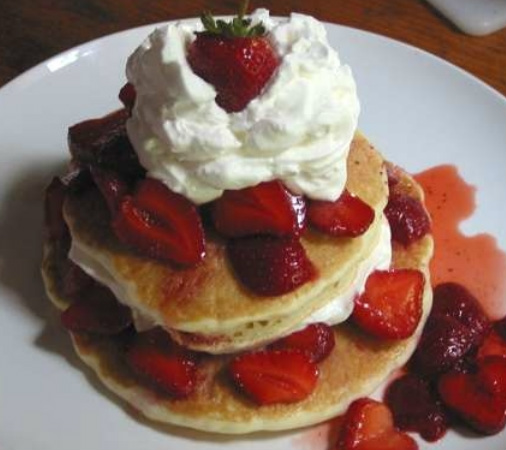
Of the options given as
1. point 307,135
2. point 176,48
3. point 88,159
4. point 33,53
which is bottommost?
point 33,53

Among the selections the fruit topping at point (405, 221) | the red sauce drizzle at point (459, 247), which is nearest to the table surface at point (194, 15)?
the red sauce drizzle at point (459, 247)

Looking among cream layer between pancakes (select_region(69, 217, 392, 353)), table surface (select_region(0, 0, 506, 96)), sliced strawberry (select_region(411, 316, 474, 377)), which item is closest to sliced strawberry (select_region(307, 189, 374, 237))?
cream layer between pancakes (select_region(69, 217, 392, 353))

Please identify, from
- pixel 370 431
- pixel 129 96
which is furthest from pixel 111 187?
pixel 370 431

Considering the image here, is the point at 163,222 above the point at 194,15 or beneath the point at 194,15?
above

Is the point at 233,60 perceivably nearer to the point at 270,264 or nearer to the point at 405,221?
the point at 270,264

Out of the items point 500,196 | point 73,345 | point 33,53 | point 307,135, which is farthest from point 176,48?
point 33,53

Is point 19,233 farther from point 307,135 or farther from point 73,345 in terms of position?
point 307,135
